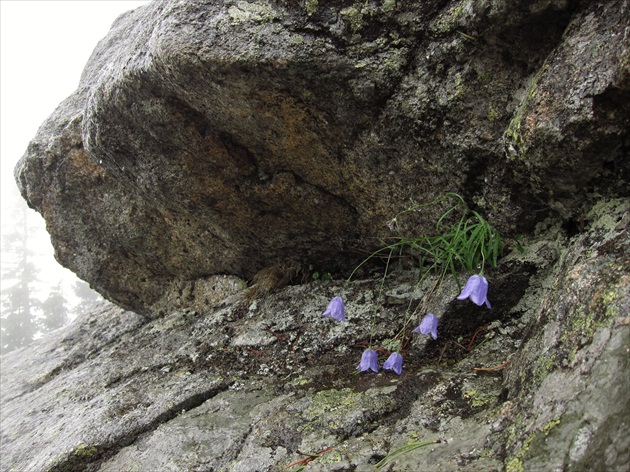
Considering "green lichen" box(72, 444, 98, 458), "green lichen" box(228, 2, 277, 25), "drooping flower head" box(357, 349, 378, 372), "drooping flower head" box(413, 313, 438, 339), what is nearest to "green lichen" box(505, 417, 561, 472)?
"drooping flower head" box(413, 313, 438, 339)

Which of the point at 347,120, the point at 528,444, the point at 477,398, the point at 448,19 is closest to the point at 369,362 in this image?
the point at 477,398

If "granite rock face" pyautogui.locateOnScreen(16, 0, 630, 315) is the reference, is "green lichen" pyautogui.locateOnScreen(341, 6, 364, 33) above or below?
above

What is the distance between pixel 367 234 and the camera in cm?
349

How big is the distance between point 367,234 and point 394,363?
1168mm

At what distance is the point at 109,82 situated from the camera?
3424 millimetres

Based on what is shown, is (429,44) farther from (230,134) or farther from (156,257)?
(156,257)

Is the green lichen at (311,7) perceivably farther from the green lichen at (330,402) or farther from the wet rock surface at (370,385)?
the green lichen at (330,402)

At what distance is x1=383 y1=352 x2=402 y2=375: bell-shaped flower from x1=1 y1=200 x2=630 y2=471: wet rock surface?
0.05 m

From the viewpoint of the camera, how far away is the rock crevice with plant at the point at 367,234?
6.19ft

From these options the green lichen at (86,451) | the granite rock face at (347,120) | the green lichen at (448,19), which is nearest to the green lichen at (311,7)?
the granite rock face at (347,120)

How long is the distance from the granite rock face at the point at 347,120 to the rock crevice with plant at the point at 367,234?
1 cm

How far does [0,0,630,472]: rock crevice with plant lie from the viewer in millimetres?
1888

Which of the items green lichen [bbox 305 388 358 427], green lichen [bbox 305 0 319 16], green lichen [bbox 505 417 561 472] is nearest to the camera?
green lichen [bbox 505 417 561 472]

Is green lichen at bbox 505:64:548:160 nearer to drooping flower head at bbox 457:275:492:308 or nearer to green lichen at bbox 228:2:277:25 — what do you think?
drooping flower head at bbox 457:275:492:308
